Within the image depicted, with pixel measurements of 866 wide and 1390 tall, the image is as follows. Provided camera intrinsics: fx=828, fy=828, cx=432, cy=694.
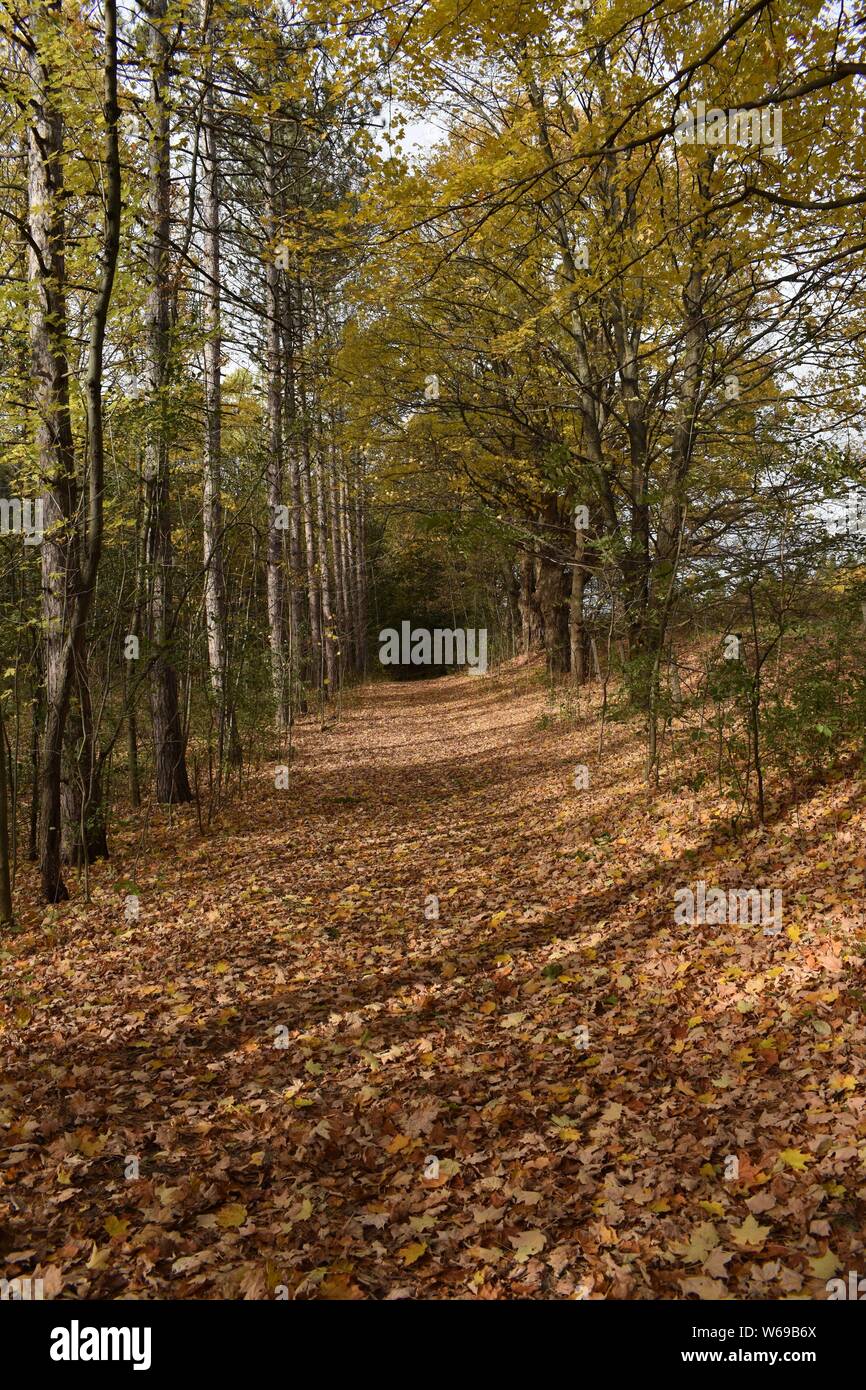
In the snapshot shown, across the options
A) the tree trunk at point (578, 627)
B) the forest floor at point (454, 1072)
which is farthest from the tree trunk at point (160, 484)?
the tree trunk at point (578, 627)

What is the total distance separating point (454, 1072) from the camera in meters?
4.32

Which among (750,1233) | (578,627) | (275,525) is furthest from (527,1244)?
(578,627)

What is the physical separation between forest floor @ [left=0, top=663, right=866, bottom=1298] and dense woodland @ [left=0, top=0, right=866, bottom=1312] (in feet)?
3.06

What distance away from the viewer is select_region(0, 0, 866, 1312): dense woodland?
646 centimetres

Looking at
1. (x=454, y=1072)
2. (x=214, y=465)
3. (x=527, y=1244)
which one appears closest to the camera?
(x=527, y=1244)

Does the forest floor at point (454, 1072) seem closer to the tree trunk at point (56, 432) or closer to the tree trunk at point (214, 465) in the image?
the tree trunk at point (56, 432)

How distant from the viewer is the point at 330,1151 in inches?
147

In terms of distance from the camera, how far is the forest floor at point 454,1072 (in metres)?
3.01

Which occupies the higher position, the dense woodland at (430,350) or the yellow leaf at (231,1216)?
the dense woodland at (430,350)

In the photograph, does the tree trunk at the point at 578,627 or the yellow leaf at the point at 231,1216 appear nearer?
the yellow leaf at the point at 231,1216

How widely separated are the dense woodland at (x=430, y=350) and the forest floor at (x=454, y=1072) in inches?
36.7

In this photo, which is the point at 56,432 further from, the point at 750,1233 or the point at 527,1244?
the point at 750,1233

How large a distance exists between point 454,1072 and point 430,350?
37.1 feet
